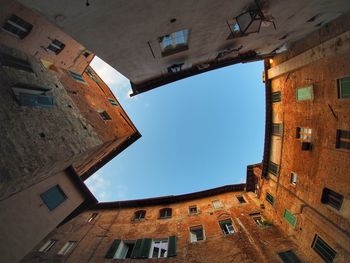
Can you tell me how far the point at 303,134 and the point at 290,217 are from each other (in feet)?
18.4

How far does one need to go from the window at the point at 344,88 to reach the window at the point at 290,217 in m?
8.03

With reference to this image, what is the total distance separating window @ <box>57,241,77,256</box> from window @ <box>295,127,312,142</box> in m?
17.6

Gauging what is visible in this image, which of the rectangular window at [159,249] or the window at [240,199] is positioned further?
the window at [240,199]

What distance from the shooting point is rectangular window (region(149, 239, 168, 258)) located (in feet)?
44.5

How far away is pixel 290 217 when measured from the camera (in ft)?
43.8

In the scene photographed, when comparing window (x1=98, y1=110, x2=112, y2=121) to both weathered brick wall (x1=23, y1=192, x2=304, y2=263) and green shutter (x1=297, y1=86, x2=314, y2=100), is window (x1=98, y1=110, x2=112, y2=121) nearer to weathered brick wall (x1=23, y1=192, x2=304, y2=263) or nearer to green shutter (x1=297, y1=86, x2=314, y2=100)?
weathered brick wall (x1=23, y1=192, x2=304, y2=263)

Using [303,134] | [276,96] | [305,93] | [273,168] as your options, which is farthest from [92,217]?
[305,93]

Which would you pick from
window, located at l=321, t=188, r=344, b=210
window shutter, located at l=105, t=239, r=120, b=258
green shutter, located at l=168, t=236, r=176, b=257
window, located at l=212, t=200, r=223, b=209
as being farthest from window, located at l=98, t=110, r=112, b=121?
window, located at l=321, t=188, r=344, b=210

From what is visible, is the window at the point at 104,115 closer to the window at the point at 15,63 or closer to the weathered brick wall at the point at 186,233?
the window at the point at 15,63

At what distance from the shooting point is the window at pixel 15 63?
9558 millimetres

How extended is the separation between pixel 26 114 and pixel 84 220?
12.6 meters

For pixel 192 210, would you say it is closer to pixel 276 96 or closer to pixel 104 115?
pixel 104 115

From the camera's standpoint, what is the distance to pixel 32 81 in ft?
35.0

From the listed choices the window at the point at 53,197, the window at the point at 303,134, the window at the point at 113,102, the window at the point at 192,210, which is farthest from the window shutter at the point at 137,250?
the window at the point at 303,134
